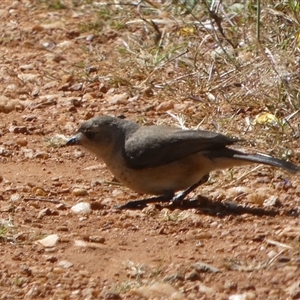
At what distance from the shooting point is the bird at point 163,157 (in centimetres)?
745

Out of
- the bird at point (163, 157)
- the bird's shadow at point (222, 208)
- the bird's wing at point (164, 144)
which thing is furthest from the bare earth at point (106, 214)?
the bird's wing at point (164, 144)

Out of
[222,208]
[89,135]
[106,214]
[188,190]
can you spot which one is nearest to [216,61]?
[89,135]

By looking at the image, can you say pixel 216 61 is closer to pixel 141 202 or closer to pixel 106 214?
pixel 141 202

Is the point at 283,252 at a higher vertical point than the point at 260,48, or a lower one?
lower

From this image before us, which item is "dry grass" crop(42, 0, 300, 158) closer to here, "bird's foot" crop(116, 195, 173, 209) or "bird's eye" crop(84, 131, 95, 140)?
"bird's foot" crop(116, 195, 173, 209)

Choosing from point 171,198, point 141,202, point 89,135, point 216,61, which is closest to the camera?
point 141,202

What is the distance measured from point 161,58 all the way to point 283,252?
175 inches

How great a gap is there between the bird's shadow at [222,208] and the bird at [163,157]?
0.11 metres

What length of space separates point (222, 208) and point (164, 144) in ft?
2.25

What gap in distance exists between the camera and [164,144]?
7.63 metres

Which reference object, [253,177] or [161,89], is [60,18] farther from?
[253,177]

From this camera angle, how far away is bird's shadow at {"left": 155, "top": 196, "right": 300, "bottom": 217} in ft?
23.5

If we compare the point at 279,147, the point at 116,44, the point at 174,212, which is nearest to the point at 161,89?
the point at 116,44

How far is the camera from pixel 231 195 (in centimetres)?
770
